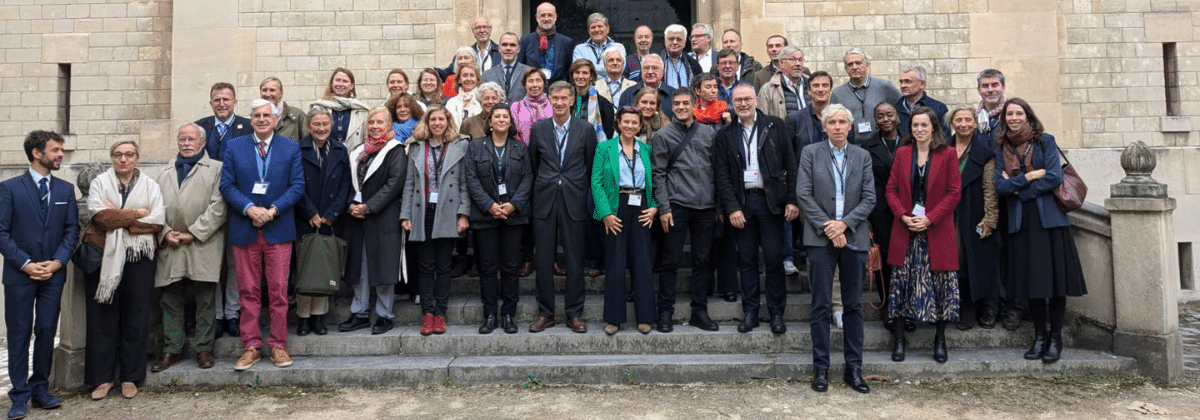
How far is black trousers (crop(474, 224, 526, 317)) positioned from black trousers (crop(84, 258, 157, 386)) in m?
2.31

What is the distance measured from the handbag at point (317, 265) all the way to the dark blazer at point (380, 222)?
24cm

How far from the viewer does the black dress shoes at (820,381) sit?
4.51 meters

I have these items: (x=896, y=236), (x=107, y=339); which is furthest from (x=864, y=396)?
(x=107, y=339)

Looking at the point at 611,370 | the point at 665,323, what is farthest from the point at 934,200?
the point at 611,370

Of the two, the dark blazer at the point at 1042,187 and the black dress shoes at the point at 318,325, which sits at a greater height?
the dark blazer at the point at 1042,187

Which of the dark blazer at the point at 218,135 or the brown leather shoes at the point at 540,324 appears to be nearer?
the brown leather shoes at the point at 540,324

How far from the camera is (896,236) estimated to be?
488 centimetres

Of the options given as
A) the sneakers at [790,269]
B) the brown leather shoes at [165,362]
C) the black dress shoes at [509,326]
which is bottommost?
the brown leather shoes at [165,362]

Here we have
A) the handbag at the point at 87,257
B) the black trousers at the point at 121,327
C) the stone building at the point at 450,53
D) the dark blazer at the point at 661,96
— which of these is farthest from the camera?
the stone building at the point at 450,53

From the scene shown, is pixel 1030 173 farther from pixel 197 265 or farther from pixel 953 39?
pixel 197 265

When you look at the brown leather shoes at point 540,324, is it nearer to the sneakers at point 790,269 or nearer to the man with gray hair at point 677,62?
the sneakers at point 790,269

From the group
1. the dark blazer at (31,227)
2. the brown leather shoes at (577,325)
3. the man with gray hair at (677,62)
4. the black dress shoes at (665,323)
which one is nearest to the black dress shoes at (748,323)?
the black dress shoes at (665,323)

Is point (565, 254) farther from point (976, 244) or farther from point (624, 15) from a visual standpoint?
point (624, 15)

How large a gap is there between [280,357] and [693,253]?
3.18 m
